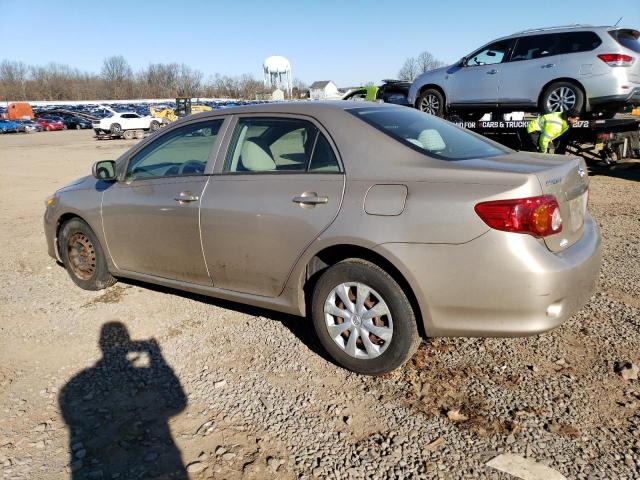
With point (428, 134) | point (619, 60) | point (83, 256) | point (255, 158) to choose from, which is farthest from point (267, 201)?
point (619, 60)

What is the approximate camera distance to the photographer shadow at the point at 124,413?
2494 millimetres

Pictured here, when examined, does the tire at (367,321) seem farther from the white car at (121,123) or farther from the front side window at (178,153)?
the white car at (121,123)

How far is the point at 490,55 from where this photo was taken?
10.4 metres

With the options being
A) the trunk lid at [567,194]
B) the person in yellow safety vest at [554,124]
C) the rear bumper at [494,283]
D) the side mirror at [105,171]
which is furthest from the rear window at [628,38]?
the side mirror at [105,171]

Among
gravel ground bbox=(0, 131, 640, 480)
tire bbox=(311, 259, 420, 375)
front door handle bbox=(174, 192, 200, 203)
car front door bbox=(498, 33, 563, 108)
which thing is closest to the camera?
gravel ground bbox=(0, 131, 640, 480)

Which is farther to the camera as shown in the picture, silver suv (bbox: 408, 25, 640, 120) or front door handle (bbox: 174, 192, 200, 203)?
silver suv (bbox: 408, 25, 640, 120)

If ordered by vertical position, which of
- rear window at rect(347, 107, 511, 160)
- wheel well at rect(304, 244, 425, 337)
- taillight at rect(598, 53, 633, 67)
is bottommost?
wheel well at rect(304, 244, 425, 337)

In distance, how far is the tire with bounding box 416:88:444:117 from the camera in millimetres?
11469

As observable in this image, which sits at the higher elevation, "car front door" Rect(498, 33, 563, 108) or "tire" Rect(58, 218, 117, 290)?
"car front door" Rect(498, 33, 563, 108)

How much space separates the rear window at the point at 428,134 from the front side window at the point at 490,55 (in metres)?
7.37

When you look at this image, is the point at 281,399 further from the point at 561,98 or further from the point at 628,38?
the point at 628,38

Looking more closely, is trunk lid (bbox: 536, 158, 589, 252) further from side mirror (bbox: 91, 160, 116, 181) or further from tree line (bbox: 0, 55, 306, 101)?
tree line (bbox: 0, 55, 306, 101)

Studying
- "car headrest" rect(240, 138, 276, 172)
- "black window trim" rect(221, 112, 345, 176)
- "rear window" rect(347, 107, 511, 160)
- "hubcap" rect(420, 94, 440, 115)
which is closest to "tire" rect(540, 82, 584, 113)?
"hubcap" rect(420, 94, 440, 115)

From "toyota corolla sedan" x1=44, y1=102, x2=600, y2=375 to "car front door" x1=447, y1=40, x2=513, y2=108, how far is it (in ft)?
24.1
